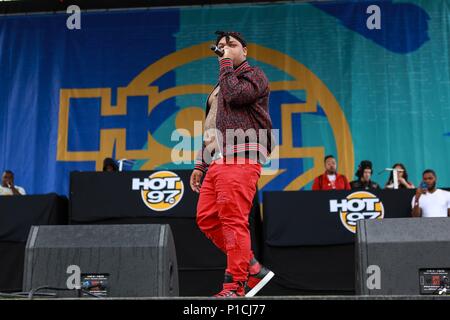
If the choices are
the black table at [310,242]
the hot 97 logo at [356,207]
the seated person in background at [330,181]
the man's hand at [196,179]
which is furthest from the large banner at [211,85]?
the man's hand at [196,179]

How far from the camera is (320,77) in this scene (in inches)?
438

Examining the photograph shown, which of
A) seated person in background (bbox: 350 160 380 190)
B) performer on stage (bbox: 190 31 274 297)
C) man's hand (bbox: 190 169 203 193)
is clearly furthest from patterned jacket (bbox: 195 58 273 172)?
seated person in background (bbox: 350 160 380 190)

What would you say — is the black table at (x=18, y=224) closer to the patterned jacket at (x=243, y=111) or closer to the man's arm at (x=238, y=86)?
the patterned jacket at (x=243, y=111)

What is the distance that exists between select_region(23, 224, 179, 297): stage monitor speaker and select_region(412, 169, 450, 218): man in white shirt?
357cm

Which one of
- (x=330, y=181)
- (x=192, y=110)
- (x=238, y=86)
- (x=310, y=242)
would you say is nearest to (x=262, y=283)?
(x=238, y=86)

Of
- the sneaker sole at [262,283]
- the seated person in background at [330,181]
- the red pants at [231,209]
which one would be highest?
the seated person in background at [330,181]

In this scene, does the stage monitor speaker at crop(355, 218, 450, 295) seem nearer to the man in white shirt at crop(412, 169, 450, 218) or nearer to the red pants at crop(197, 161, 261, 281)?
the red pants at crop(197, 161, 261, 281)

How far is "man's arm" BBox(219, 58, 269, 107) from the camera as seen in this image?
413 centimetres

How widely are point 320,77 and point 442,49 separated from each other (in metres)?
1.90

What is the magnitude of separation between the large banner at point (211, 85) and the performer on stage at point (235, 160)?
6.52 meters

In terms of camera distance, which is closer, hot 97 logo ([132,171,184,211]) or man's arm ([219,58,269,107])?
man's arm ([219,58,269,107])

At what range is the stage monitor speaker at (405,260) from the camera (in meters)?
3.99

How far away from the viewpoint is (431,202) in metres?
7.66

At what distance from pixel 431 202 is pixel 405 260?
3.84 m
